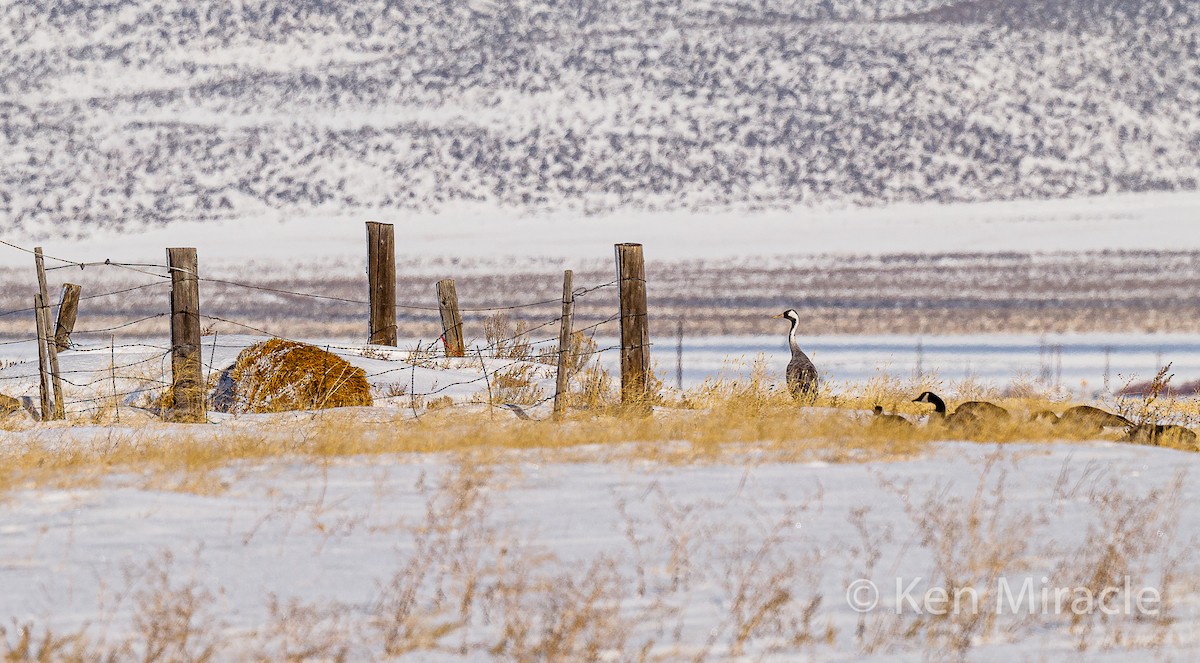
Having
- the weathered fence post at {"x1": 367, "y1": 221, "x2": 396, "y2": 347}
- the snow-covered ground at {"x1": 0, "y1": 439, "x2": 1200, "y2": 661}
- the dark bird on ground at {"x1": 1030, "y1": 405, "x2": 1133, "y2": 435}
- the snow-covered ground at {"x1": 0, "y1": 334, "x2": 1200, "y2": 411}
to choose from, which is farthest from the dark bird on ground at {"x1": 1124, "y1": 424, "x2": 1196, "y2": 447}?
the weathered fence post at {"x1": 367, "y1": 221, "x2": 396, "y2": 347}

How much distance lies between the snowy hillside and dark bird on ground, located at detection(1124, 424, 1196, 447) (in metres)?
57.4

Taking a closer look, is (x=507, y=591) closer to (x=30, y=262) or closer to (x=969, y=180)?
(x=30, y=262)

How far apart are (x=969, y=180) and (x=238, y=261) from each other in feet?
113

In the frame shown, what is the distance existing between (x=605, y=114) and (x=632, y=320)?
65.6 metres

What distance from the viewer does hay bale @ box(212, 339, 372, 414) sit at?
12.5 meters

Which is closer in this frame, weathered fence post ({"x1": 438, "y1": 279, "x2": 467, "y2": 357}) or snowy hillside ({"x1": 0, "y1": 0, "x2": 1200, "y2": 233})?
weathered fence post ({"x1": 438, "y1": 279, "x2": 467, "y2": 357})

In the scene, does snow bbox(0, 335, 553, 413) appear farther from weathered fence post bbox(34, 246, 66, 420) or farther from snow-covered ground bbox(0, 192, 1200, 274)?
snow-covered ground bbox(0, 192, 1200, 274)

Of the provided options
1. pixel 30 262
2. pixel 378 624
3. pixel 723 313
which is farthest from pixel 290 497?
pixel 30 262

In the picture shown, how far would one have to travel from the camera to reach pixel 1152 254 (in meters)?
55.6

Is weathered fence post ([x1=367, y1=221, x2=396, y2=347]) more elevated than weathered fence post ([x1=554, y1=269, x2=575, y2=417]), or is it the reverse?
weathered fence post ([x1=367, y1=221, x2=396, y2=347])

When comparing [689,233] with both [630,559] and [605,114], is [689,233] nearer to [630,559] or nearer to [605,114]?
[605,114]

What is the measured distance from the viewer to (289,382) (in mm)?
12672

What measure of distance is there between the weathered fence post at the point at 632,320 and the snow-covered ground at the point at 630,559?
13.0 ft

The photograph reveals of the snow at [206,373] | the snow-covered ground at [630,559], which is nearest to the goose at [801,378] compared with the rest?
the snow at [206,373]
